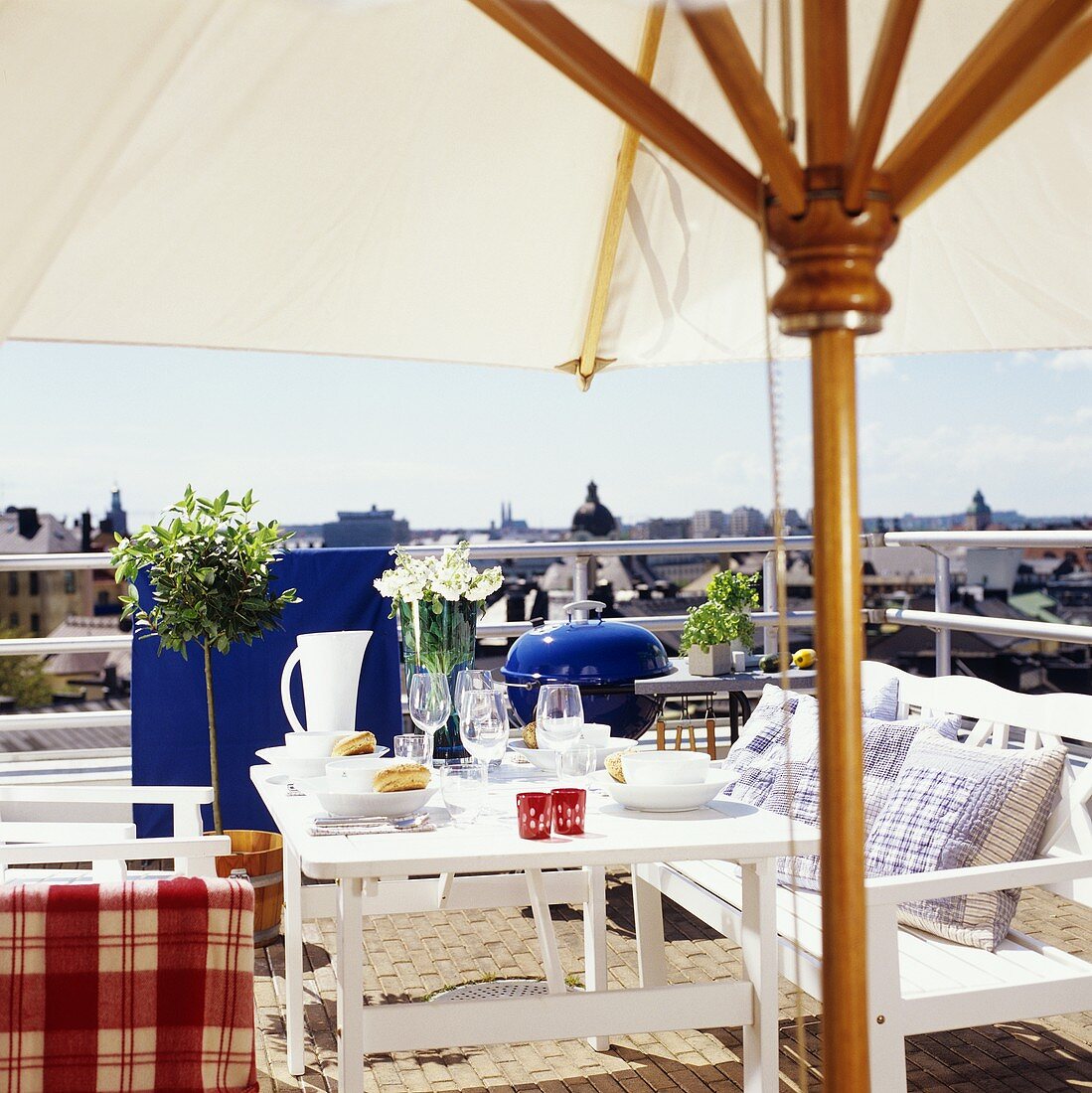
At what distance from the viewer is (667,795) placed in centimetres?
243

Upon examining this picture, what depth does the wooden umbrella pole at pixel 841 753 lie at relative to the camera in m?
1.03

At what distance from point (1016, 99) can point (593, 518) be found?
26830mm

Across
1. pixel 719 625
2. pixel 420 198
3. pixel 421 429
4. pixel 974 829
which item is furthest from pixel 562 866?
pixel 421 429

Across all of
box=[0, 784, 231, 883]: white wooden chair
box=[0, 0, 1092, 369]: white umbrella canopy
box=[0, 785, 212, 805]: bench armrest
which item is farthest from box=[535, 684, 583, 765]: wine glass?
box=[0, 0, 1092, 369]: white umbrella canopy

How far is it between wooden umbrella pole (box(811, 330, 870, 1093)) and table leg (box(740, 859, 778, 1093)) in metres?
1.35

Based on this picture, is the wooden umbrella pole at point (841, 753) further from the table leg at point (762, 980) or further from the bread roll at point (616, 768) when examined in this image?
the bread roll at point (616, 768)

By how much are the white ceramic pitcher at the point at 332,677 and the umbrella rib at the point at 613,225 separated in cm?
125

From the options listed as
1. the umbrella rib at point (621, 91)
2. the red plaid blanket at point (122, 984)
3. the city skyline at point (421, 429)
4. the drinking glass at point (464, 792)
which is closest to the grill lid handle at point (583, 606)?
the drinking glass at point (464, 792)

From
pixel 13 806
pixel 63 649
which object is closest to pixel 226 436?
pixel 63 649

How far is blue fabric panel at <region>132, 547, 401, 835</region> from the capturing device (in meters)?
4.56

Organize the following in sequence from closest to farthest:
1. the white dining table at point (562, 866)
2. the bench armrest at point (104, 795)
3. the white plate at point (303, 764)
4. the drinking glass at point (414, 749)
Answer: the white dining table at point (562, 866) < the drinking glass at point (414, 749) < the white plate at point (303, 764) < the bench armrest at point (104, 795)

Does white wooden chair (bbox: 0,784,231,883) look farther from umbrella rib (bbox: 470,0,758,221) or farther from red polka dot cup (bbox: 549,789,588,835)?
umbrella rib (bbox: 470,0,758,221)

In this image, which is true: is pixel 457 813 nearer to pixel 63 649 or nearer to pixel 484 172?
pixel 484 172

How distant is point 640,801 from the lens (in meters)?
2.45
